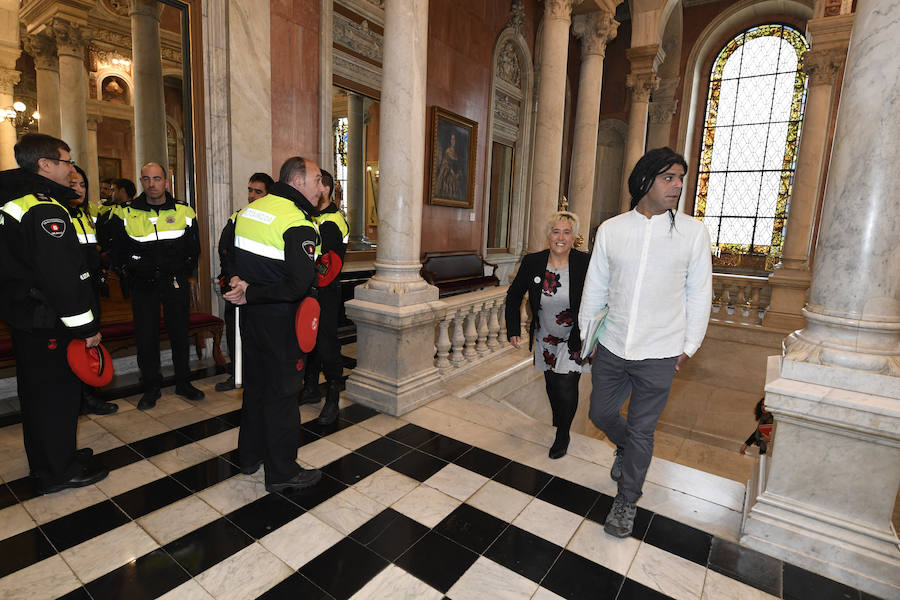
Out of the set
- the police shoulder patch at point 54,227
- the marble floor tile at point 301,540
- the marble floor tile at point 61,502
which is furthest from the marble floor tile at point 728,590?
the police shoulder patch at point 54,227

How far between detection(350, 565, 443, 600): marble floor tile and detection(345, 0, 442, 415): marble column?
69.8 inches

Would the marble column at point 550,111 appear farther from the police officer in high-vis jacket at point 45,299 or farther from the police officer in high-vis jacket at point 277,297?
the police officer in high-vis jacket at point 45,299

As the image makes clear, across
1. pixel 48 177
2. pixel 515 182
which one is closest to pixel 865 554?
pixel 48 177

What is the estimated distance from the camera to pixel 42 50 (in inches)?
185

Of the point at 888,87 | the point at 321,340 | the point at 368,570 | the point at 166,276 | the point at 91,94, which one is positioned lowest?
the point at 368,570

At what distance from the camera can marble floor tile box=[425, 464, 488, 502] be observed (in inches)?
110

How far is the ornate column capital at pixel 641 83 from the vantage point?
32.5 ft

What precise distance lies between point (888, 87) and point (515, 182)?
896 centimetres

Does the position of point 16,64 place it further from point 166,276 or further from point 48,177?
point 48,177

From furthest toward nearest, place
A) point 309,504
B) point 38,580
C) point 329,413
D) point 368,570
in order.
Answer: point 329,413
point 309,504
point 368,570
point 38,580

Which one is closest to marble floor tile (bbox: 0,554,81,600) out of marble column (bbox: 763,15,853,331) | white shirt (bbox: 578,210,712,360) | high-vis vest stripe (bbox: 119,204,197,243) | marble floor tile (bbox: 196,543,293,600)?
marble floor tile (bbox: 196,543,293,600)

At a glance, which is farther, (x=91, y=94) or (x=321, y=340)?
(x=91, y=94)

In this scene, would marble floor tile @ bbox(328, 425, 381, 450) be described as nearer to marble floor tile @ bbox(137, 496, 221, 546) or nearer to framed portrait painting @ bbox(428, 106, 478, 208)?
marble floor tile @ bbox(137, 496, 221, 546)

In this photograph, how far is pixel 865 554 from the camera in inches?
86.9
